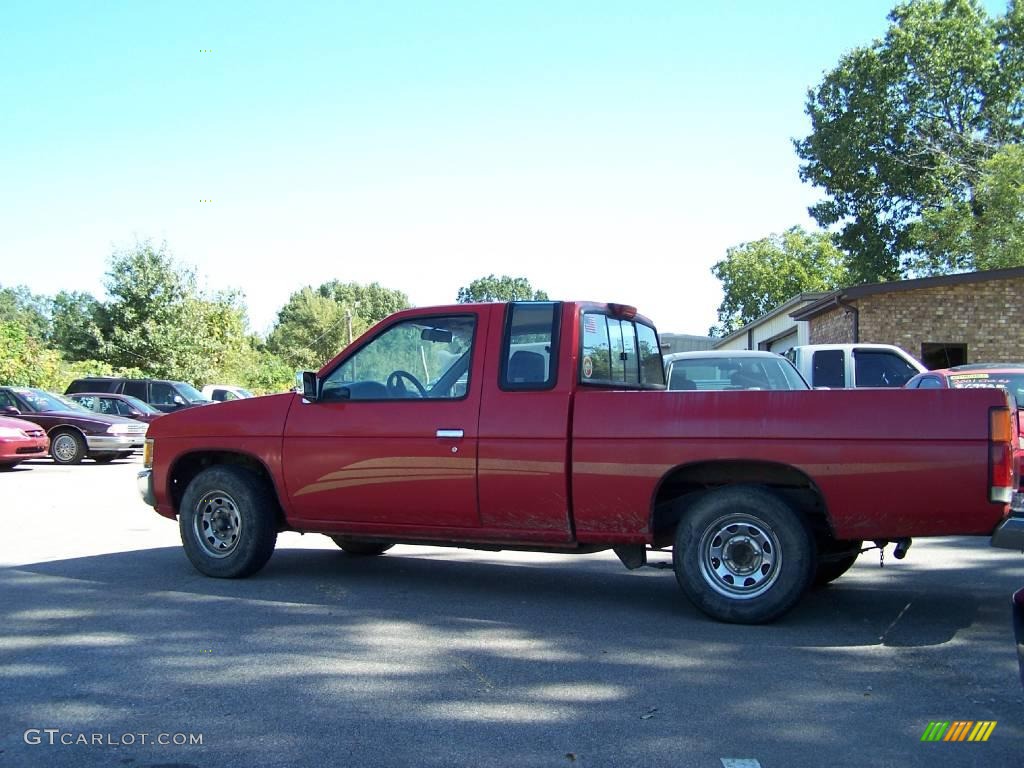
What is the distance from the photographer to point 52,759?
3.80 m

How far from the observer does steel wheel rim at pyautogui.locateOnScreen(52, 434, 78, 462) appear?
19.7 m

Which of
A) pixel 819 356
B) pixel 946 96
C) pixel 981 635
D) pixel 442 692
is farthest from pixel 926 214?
pixel 442 692

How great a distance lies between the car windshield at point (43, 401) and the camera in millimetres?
19969

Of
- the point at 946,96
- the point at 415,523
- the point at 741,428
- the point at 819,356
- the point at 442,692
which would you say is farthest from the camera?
the point at 946,96

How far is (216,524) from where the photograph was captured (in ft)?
23.9

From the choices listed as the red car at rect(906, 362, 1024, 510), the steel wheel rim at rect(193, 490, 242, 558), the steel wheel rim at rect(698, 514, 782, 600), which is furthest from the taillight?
the red car at rect(906, 362, 1024, 510)

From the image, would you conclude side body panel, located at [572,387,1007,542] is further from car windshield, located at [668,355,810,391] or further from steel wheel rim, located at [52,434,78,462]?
steel wheel rim, located at [52,434,78,462]

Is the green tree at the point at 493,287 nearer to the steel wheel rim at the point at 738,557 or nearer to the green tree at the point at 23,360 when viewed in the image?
the green tree at the point at 23,360

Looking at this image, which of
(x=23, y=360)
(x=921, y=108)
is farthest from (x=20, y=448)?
(x=921, y=108)

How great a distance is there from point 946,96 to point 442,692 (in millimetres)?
44334

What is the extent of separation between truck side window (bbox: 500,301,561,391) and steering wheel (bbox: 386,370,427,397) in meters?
0.63

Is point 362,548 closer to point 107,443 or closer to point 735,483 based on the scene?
point 735,483

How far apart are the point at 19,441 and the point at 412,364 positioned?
44.3 feet

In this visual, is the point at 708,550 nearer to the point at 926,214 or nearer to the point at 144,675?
the point at 144,675
